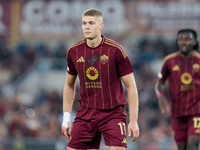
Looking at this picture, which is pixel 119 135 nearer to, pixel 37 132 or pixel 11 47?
pixel 37 132

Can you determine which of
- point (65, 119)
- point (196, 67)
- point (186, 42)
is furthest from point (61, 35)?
point (65, 119)

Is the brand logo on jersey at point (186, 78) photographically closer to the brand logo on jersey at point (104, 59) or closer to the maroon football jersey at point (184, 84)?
the maroon football jersey at point (184, 84)

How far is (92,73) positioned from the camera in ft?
20.1

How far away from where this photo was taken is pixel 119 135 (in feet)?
19.7

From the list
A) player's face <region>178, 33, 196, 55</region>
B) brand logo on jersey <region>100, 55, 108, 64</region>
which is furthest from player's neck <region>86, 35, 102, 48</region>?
player's face <region>178, 33, 196, 55</region>

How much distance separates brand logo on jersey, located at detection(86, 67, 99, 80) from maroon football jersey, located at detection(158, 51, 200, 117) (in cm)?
236

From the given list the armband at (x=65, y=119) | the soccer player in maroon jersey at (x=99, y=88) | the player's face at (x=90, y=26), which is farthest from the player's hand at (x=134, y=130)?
the player's face at (x=90, y=26)

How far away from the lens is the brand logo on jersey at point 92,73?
6.12 meters

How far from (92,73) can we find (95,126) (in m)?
0.65

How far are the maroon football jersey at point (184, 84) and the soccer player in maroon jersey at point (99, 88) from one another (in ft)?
6.99

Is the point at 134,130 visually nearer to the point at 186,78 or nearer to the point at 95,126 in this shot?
the point at 95,126

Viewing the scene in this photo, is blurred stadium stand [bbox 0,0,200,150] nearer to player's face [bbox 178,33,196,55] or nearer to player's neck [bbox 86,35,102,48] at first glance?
player's face [bbox 178,33,196,55]

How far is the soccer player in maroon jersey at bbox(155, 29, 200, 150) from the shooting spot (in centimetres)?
799

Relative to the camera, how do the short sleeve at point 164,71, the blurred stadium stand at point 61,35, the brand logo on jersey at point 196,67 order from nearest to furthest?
1. the brand logo on jersey at point 196,67
2. the short sleeve at point 164,71
3. the blurred stadium stand at point 61,35
